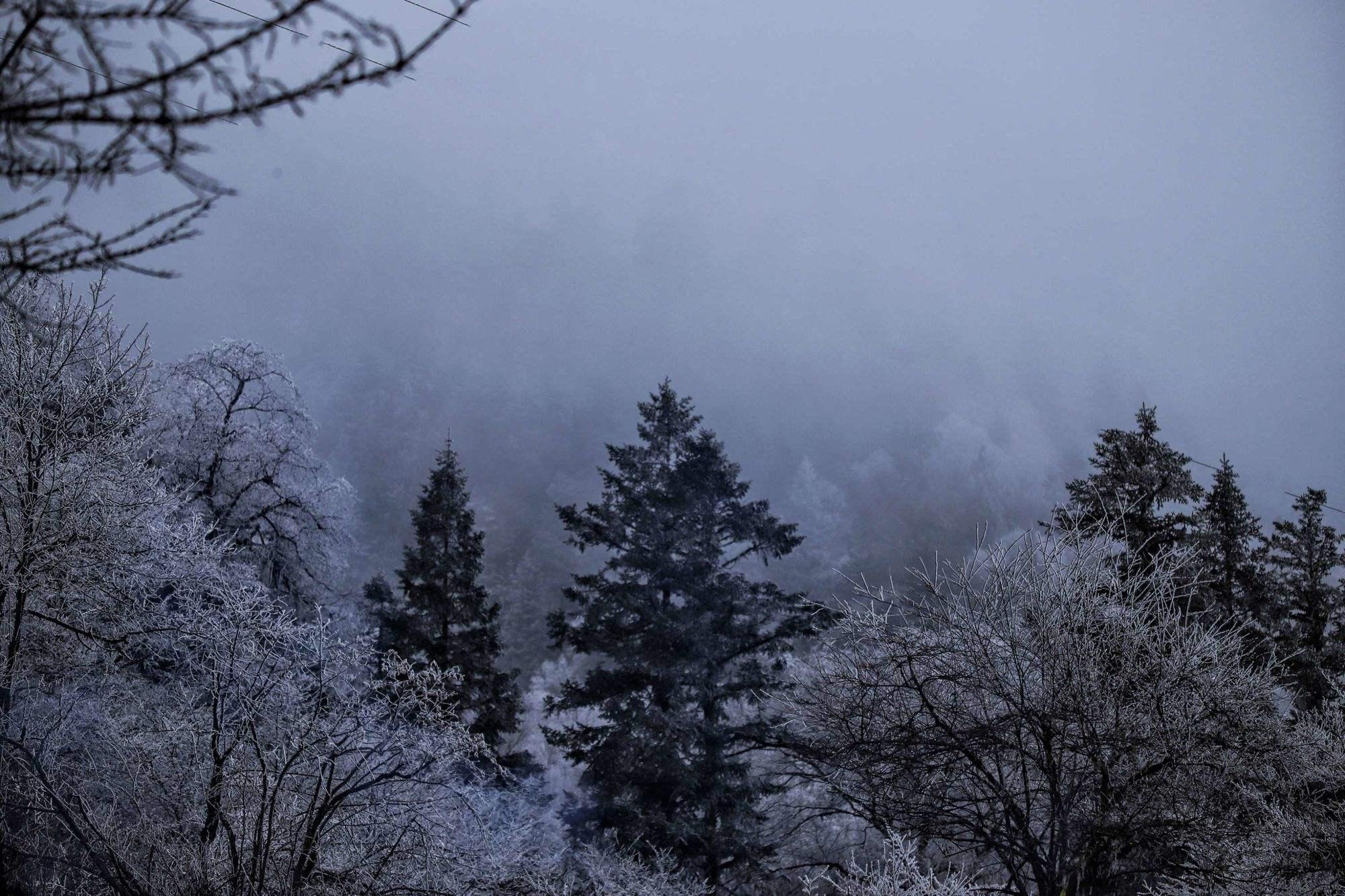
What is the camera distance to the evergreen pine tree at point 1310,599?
19719 mm

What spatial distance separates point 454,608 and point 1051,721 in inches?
696

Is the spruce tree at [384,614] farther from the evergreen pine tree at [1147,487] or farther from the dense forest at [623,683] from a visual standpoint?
the evergreen pine tree at [1147,487]

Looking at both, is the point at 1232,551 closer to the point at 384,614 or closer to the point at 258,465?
the point at 384,614

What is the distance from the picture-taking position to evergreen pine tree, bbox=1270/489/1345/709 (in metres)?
19.7

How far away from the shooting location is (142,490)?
1230cm

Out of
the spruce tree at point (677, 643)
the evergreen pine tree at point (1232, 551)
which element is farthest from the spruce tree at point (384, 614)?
the evergreen pine tree at point (1232, 551)

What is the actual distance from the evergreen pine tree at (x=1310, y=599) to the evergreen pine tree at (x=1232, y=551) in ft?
2.19

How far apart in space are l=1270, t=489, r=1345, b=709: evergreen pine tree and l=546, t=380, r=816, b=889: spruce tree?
1395 cm

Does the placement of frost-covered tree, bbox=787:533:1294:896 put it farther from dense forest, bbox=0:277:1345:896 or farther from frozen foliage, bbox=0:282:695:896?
frozen foliage, bbox=0:282:695:896

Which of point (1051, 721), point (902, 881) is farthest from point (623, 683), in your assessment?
point (1051, 721)

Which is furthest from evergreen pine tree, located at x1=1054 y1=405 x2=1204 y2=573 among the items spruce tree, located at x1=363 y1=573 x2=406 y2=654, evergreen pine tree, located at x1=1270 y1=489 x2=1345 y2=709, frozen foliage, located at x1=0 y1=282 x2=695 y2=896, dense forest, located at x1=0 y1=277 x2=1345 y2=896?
spruce tree, located at x1=363 y1=573 x2=406 y2=654

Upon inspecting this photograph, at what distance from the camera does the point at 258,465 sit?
19984 millimetres

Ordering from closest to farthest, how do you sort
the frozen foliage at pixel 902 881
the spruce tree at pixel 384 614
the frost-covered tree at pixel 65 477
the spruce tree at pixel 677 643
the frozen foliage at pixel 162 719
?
the frozen foliage at pixel 162 719 < the frozen foliage at pixel 902 881 < the frost-covered tree at pixel 65 477 < the spruce tree at pixel 677 643 < the spruce tree at pixel 384 614

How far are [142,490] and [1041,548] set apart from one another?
1338 centimetres
